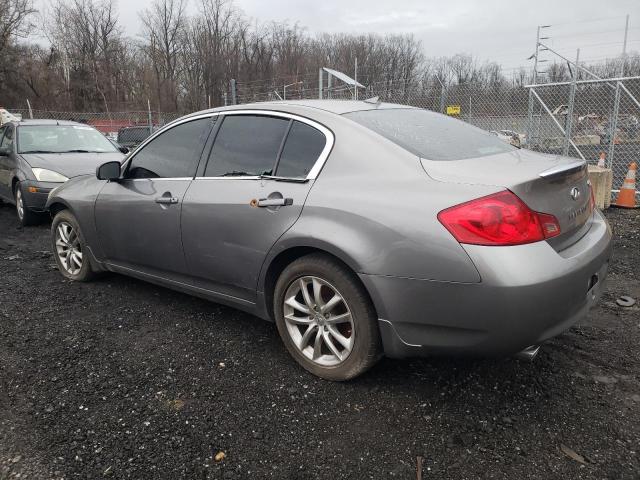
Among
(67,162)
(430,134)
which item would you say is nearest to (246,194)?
(430,134)

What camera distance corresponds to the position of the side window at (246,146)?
3.09 m

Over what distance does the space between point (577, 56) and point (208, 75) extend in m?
39.9

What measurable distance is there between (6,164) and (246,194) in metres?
6.47

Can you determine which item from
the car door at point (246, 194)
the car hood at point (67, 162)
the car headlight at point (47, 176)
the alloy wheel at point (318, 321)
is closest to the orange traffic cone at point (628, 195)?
the car door at point (246, 194)

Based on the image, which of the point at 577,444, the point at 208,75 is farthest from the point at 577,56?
the point at 208,75

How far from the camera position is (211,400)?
2688 millimetres

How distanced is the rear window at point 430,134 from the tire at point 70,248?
290 centimetres

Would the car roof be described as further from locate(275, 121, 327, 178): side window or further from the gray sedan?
the gray sedan

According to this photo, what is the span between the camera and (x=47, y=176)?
22.9ft

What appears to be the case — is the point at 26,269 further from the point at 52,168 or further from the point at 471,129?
the point at 471,129

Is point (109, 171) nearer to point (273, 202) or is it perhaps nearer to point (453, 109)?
point (273, 202)

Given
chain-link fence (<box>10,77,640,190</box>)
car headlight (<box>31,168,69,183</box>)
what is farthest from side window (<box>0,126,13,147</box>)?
chain-link fence (<box>10,77,640,190</box>)

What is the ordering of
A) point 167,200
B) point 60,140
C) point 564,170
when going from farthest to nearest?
point 60,140
point 167,200
point 564,170

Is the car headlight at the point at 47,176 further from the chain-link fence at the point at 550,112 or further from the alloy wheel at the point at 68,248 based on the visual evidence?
the chain-link fence at the point at 550,112
